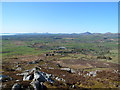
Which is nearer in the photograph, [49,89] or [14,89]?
[14,89]

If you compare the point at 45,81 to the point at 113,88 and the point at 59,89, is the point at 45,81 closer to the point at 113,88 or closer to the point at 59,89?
the point at 59,89

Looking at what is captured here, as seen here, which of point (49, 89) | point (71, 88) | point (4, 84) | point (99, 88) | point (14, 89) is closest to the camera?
point (14, 89)

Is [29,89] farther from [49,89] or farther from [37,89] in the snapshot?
[49,89]

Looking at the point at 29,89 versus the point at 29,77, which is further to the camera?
the point at 29,77

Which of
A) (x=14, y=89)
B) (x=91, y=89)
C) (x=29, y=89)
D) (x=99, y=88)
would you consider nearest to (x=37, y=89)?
(x=29, y=89)

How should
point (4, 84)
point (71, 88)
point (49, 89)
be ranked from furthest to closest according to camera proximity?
point (71, 88)
point (49, 89)
point (4, 84)

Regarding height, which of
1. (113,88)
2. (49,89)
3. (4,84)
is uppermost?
(4,84)

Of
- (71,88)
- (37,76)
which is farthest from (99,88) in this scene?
(37,76)

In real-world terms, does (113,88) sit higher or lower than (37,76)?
lower

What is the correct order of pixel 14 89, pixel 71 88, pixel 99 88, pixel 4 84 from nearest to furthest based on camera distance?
pixel 14 89 < pixel 4 84 < pixel 71 88 < pixel 99 88
